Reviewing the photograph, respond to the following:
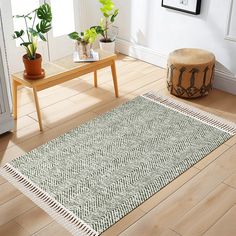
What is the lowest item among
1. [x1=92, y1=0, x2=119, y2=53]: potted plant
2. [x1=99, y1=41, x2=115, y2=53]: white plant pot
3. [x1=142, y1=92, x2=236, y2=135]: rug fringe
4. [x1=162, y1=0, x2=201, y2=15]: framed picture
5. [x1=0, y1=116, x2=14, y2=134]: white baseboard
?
[x1=142, y1=92, x2=236, y2=135]: rug fringe

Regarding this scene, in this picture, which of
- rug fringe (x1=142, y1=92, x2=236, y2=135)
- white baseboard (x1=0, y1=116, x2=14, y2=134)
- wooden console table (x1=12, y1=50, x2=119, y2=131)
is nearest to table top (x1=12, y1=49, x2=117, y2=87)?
wooden console table (x1=12, y1=50, x2=119, y2=131)

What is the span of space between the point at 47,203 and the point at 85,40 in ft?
4.36

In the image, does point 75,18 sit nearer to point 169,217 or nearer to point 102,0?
point 102,0

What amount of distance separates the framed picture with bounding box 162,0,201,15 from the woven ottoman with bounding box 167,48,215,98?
325 mm

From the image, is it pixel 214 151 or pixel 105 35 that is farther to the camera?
pixel 105 35

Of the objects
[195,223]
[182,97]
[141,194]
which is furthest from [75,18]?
[195,223]

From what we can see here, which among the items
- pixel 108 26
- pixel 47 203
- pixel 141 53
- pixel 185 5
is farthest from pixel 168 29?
pixel 47 203

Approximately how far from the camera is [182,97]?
10.7 feet

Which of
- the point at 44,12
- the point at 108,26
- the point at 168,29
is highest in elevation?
the point at 44,12

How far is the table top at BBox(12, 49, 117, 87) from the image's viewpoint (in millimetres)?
2699

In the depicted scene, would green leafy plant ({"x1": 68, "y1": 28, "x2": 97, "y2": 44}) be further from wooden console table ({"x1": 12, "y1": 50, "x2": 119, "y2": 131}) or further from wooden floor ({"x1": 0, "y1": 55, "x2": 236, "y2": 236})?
wooden floor ({"x1": 0, "y1": 55, "x2": 236, "y2": 236})

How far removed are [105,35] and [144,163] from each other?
1908 mm

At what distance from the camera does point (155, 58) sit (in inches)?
151

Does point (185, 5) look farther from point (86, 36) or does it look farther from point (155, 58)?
point (86, 36)
